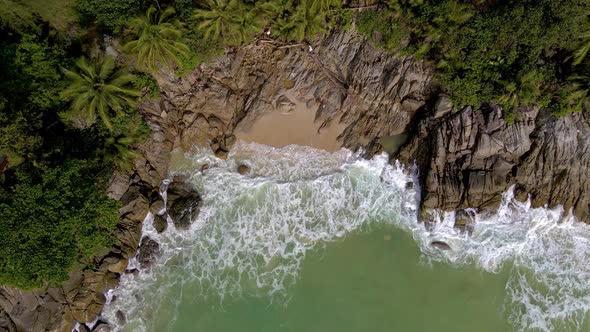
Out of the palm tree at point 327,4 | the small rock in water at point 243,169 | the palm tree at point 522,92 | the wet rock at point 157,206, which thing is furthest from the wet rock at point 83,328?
the palm tree at point 522,92

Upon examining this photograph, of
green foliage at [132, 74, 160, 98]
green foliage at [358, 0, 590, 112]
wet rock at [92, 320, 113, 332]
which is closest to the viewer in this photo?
green foliage at [358, 0, 590, 112]

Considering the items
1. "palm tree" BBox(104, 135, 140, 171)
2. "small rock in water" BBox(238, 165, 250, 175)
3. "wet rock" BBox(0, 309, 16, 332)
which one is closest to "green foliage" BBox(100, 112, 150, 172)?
"palm tree" BBox(104, 135, 140, 171)

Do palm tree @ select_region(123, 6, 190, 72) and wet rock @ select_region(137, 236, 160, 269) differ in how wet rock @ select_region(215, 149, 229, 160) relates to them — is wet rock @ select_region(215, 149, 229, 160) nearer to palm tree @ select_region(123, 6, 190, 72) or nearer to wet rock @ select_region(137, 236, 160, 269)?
palm tree @ select_region(123, 6, 190, 72)

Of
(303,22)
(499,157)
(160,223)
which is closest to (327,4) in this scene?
(303,22)

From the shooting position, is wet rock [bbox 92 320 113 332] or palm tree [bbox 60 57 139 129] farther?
wet rock [bbox 92 320 113 332]

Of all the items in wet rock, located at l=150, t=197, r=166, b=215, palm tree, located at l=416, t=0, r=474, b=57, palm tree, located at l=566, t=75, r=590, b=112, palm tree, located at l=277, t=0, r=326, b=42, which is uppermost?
palm tree, located at l=416, t=0, r=474, b=57

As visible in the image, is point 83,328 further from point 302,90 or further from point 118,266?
point 302,90

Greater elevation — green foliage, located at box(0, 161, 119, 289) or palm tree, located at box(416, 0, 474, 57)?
palm tree, located at box(416, 0, 474, 57)

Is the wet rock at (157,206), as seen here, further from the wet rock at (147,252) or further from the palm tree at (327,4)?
the palm tree at (327,4)
